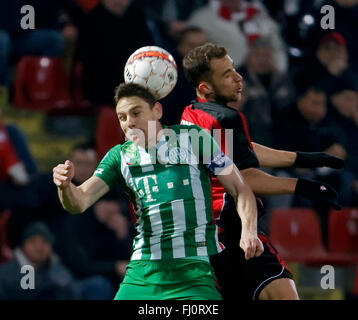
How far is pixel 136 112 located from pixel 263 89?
16.5 ft

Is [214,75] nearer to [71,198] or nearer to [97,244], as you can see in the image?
[71,198]

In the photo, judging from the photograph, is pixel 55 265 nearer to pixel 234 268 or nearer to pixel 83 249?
pixel 83 249

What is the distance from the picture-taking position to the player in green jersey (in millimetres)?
4270

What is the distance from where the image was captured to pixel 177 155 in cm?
435

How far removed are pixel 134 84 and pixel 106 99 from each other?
4.56m

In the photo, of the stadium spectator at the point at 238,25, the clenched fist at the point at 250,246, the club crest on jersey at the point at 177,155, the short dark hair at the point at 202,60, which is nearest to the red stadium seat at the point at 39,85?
the stadium spectator at the point at 238,25

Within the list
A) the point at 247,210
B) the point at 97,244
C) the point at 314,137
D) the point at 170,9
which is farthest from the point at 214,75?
the point at 170,9

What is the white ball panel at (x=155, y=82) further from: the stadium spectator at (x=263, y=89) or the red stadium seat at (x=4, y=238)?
the stadium spectator at (x=263, y=89)

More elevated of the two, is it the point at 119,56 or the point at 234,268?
the point at 119,56

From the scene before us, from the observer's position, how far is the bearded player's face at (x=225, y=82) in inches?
191

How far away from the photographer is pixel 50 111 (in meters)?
8.98

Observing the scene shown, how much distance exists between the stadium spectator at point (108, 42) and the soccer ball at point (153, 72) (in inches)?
148
